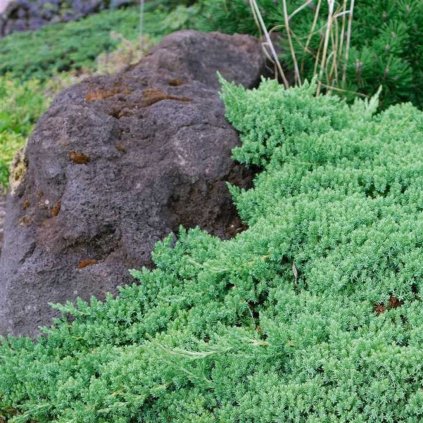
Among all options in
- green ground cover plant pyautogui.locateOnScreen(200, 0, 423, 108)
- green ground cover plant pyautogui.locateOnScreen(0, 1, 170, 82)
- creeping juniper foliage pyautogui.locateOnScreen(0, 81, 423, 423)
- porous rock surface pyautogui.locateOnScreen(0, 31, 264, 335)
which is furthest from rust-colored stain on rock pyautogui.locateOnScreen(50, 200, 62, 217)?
green ground cover plant pyautogui.locateOnScreen(0, 1, 170, 82)

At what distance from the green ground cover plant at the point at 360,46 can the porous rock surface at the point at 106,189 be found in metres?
1.00

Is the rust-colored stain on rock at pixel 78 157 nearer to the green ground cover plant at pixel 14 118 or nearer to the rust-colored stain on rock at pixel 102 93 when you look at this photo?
the rust-colored stain on rock at pixel 102 93

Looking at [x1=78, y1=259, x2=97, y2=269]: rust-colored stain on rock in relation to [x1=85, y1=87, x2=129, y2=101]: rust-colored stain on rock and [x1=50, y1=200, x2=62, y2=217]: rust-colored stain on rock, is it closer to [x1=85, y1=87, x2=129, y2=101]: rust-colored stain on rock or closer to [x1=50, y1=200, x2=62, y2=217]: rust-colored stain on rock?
[x1=50, y1=200, x2=62, y2=217]: rust-colored stain on rock

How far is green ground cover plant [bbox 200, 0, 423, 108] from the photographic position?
14.4ft

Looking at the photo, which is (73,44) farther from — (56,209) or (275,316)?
(275,316)

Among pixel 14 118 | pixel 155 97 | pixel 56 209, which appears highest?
pixel 155 97

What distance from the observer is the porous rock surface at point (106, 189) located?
3.20 meters

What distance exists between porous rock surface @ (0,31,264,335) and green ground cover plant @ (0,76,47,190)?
3.79 ft

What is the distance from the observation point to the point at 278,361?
8.65 feet

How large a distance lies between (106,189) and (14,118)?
2371mm

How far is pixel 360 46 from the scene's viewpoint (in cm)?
474

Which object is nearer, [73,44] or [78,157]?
[78,157]

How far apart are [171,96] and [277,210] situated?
39.2 inches

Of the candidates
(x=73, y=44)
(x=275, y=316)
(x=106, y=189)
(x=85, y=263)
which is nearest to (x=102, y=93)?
(x=106, y=189)
